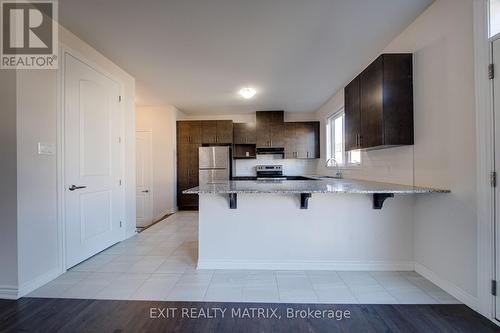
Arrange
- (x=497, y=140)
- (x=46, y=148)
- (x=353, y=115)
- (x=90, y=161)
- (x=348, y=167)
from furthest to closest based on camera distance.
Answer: (x=348, y=167)
(x=353, y=115)
(x=90, y=161)
(x=46, y=148)
(x=497, y=140)

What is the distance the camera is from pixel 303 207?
254 cm

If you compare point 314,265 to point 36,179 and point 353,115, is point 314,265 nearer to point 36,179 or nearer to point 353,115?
point 353,115

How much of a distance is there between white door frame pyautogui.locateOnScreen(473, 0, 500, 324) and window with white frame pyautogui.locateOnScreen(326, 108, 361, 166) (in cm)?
229

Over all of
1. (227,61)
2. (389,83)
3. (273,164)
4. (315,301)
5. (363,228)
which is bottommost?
(315,301)

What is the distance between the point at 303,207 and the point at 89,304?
6.69 feet

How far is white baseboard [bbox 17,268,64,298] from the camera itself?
2066 mm

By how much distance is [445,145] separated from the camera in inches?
82.0

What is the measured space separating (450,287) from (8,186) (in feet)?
12.5

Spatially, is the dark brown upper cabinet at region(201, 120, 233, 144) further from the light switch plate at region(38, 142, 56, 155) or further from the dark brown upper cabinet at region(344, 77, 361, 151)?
the light switch plate at region(38, 142, 56, 155)

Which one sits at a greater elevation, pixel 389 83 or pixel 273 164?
pixel 389 83

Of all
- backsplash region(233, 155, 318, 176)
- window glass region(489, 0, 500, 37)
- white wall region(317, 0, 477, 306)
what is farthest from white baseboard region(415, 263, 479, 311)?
backsplash region(233, 155, 318, 176)

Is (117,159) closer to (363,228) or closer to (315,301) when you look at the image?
(315,301)

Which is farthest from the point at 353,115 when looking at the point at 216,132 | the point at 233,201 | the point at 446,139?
the point at 216,132

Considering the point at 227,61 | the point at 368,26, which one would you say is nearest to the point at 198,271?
the point at 227,61
